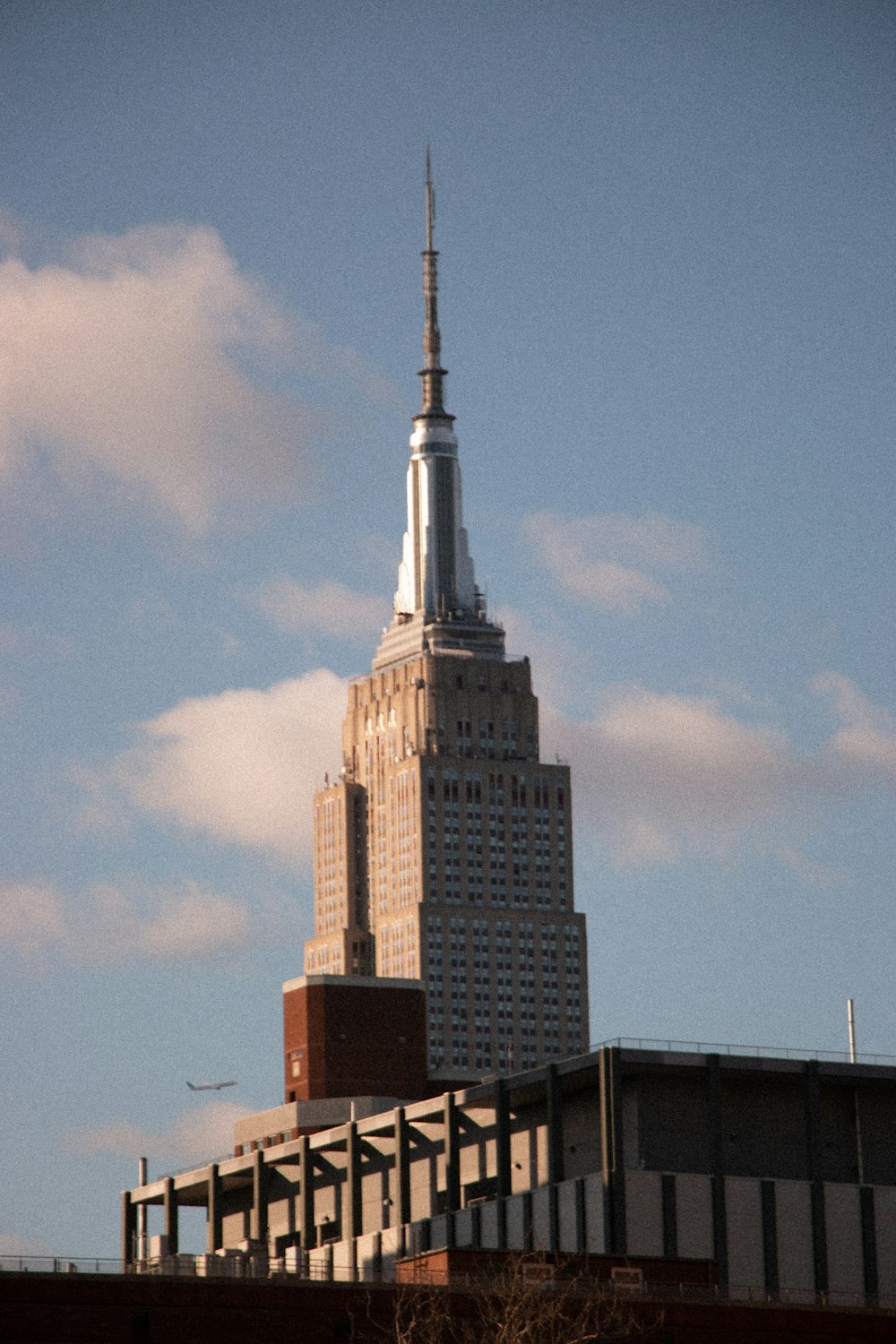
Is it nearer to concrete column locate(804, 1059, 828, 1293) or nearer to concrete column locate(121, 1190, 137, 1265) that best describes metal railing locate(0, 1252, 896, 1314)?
concrete column locate(804, 1059, 828, 1293)

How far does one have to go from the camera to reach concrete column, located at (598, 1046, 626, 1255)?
118688 mm

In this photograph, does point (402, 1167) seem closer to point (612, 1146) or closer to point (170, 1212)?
point (612, 1146)

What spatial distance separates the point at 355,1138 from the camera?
5551 inches

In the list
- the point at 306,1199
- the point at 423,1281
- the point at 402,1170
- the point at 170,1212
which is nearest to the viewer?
the point at 423,1281

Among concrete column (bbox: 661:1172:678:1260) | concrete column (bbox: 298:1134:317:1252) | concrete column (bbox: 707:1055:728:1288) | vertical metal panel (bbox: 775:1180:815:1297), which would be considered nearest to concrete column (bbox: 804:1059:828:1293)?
vertical metal panel (bbox: 775:1180:815:1297)

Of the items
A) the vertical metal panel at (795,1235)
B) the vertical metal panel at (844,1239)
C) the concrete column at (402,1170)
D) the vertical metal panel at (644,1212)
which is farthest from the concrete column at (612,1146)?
the concrete column at (402,1170)

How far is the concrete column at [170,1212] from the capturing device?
15900 centimetres

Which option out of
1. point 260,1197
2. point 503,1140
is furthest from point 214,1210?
point 503,1140

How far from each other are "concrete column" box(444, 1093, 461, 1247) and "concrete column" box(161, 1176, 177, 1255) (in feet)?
97.1

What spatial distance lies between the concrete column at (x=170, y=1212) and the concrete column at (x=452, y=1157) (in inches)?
1165

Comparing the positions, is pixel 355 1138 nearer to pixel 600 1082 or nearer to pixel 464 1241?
pixel 464 1241

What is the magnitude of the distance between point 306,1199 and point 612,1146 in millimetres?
28192

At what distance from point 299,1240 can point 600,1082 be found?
99.4 feet

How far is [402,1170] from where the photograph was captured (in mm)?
135750
